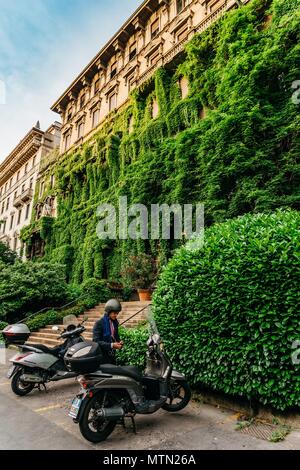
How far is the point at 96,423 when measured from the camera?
377 cm

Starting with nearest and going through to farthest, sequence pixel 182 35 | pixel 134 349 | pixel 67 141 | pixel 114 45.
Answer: pixel 134 349
pixel 182 35
pixel 114 45
pixel 67 141

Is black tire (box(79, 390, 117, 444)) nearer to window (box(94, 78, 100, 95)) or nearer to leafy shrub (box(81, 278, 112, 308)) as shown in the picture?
leafy shrub (box(81, 278, 112, 308))

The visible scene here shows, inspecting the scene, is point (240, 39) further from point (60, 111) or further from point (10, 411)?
point (60, 111)

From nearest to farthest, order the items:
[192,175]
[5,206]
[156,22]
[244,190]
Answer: [244,190], [192,175], [156,22], [5,206]

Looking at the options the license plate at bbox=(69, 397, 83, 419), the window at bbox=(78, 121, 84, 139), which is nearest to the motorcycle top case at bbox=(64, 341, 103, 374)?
the license plate at bbox=(69, 397, 83, 419)

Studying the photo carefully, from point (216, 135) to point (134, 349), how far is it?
8.73 metres

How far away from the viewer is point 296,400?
3.76 m

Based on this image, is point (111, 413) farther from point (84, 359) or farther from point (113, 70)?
point (113, 70)

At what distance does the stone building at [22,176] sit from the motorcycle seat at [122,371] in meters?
26.9

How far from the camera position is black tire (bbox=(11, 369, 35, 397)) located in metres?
5.84

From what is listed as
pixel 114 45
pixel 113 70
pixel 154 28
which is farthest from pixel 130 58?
pixel 154 28

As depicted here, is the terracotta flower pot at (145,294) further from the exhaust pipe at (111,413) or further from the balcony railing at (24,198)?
the balcony railing at (24,198)
